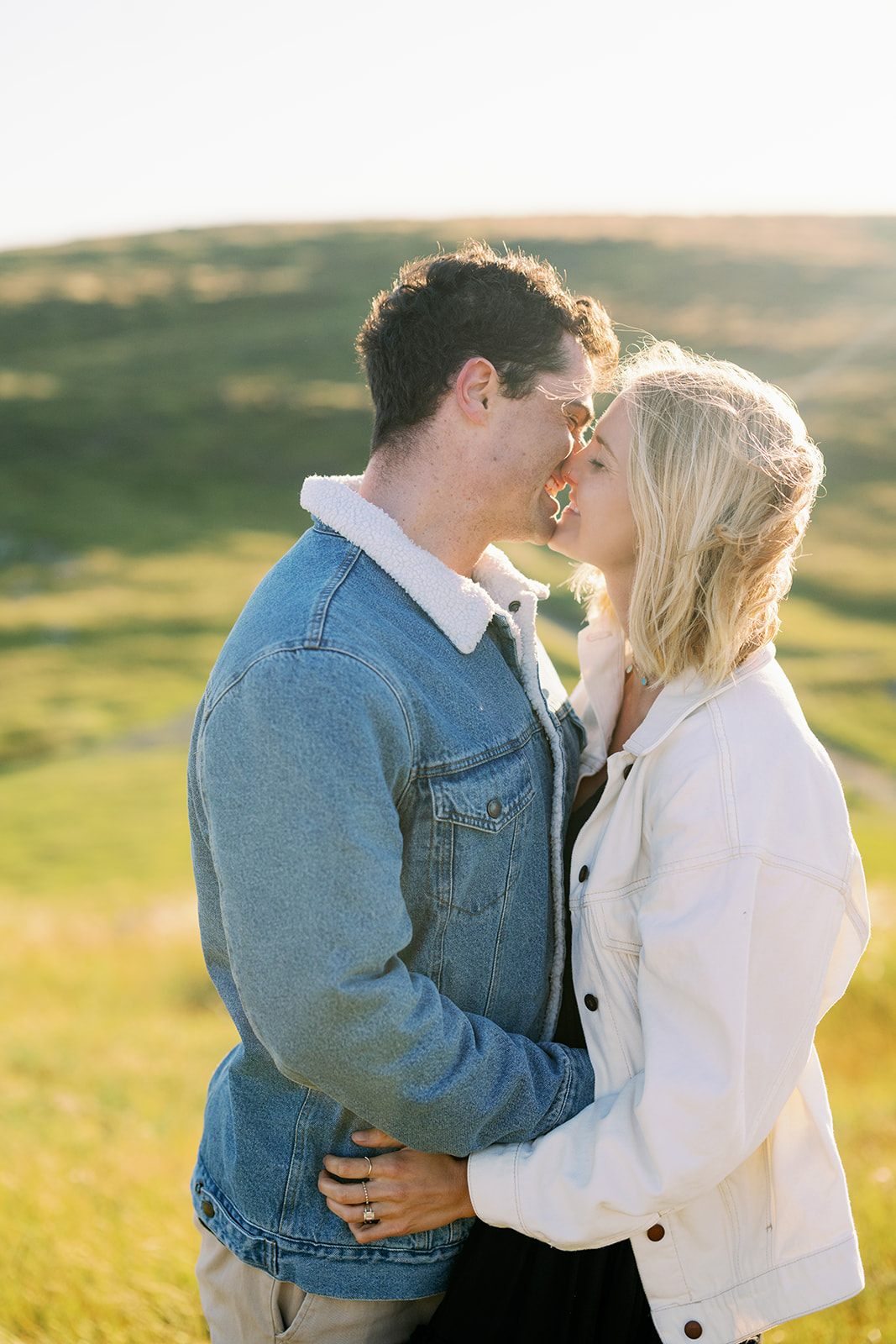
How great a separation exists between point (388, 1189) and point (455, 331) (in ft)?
8.22

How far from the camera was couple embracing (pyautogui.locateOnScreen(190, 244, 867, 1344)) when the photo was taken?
2518 mm

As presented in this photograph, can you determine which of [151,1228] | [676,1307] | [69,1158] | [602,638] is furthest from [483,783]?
[69,1158]

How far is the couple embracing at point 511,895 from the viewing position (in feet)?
8.26

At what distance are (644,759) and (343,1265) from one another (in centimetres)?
170

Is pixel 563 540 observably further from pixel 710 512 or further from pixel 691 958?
pixel 691 958

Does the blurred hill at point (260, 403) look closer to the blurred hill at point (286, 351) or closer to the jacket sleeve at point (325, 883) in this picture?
the blurred hill at point (286, 351)

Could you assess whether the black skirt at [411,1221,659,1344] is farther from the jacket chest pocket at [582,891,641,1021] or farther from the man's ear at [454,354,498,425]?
the man's ear at [454,354,498,425]

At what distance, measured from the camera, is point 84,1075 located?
8062mm

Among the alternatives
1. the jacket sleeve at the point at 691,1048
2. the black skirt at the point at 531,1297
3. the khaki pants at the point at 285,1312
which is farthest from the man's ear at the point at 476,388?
the khaki pants at the point at 285,1312

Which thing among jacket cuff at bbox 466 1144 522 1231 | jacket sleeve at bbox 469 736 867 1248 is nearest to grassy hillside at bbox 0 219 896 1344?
jacket cuff at bbox 466 1144 522 1231

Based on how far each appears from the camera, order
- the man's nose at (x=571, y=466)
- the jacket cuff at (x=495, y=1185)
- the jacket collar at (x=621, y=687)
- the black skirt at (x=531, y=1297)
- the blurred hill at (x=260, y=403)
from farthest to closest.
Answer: the blurred hill at (x=260, y=403), the man's nose at (x=571, y=466), the jacket collar at (x=621, y=687), the black skirt at (x=531, y=1297), the jacket cuff at (x=495, y=1185)

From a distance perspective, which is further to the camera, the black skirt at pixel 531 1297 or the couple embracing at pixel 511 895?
the black skirt at pixel 531 1297

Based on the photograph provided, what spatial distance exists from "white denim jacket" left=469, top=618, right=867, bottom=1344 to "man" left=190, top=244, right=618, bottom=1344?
0.58 ft

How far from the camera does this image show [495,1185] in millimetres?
2873
